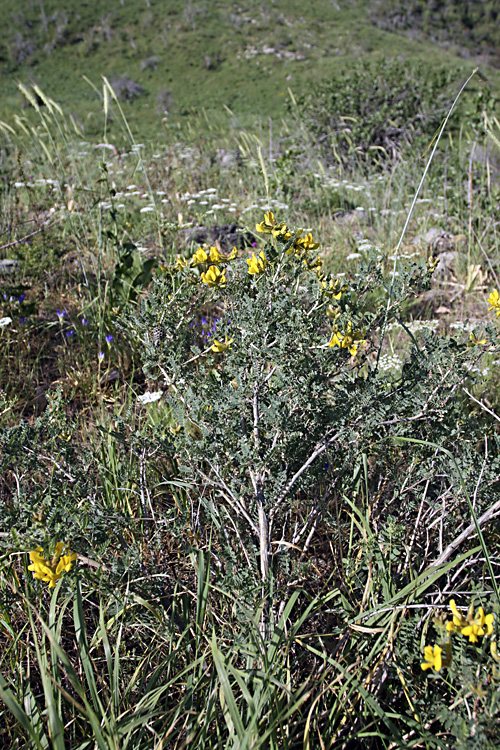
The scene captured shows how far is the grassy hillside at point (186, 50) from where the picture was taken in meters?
15.9

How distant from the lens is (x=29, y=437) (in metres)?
1.19

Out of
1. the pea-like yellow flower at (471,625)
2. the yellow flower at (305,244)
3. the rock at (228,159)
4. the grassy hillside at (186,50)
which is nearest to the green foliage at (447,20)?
the grassy hillside at (186,50)

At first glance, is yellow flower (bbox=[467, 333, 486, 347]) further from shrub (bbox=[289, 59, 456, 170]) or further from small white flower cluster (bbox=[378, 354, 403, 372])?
shrub (bbox=[289, 59, 456, 170])

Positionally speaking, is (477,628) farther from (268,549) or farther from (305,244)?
(305,244)

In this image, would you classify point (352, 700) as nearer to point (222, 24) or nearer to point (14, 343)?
point (14, 343)

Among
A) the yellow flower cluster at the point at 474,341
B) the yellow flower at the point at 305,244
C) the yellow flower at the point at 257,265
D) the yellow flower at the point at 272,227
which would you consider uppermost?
the yellow flower at the point at 272,227

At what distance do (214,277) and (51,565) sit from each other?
66 cm

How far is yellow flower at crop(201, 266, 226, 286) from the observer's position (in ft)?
3.53

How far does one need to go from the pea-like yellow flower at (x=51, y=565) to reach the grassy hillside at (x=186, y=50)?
1444 cm

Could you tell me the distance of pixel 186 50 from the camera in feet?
67.5

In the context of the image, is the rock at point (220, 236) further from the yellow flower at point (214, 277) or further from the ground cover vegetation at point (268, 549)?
the yellow flower at point (214, 277)

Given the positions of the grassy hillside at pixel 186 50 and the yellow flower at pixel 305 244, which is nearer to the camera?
the yellow flower at pixel 305 244

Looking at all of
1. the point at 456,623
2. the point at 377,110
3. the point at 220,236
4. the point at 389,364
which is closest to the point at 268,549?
the point at 456,623

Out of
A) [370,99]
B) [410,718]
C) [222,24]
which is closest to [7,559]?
[410,718]
